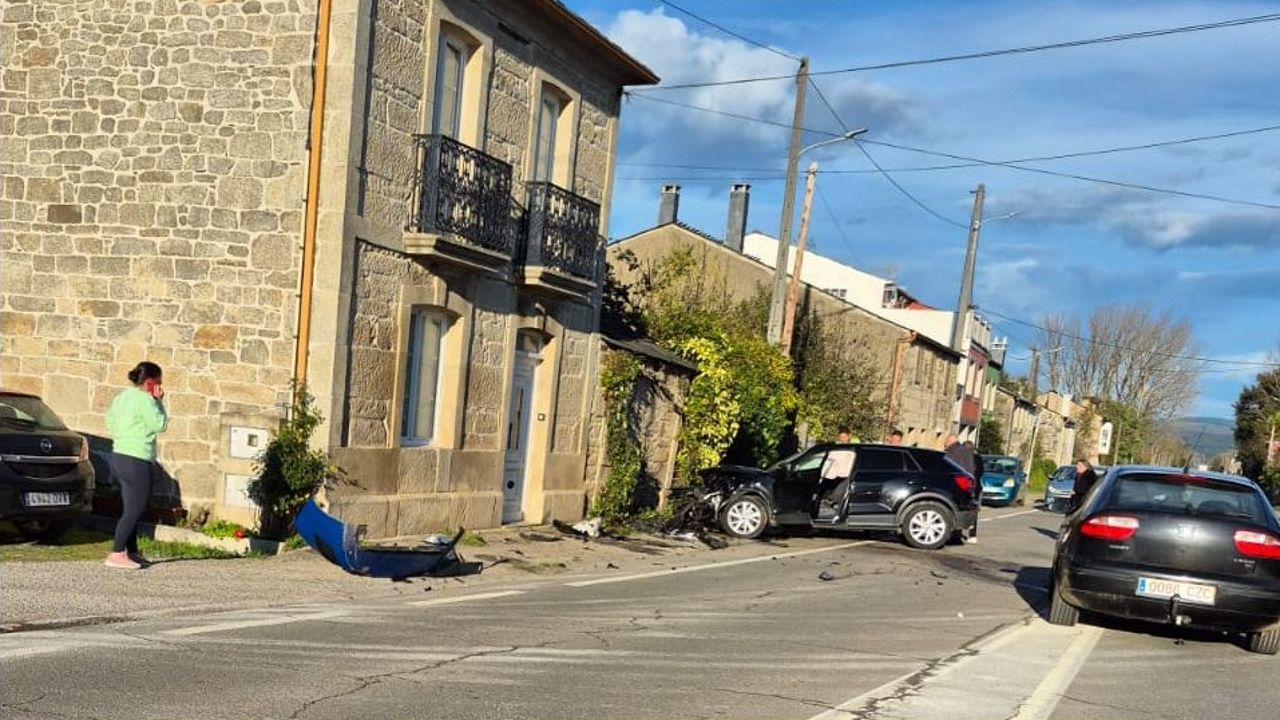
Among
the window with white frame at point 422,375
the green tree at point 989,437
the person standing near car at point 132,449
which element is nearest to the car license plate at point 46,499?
the person standing near car at point 132,449

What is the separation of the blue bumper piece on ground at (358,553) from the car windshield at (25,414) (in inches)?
93.9

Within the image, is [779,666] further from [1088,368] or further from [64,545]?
[1088,368]

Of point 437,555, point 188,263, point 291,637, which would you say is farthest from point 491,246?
point 291,637

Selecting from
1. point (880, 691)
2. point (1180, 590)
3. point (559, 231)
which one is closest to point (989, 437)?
point (559, 231)

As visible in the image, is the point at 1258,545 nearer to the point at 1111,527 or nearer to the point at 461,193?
the point at 1111,527

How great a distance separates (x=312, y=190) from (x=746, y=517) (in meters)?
8.25

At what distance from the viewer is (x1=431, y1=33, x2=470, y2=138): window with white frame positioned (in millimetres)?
13875

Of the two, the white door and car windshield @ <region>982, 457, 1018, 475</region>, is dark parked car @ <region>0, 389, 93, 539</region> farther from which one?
car windshield @ <region>982, 457, 1018, 475</region>

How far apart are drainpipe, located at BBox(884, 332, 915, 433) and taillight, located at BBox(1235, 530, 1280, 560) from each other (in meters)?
28.3

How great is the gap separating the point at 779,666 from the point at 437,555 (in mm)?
4221

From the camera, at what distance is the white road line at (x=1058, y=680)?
6.49 metres

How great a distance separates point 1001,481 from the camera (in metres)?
35.8

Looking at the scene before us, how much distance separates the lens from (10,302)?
13500mm

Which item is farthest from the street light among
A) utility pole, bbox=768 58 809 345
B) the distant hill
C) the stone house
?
the distant hill
